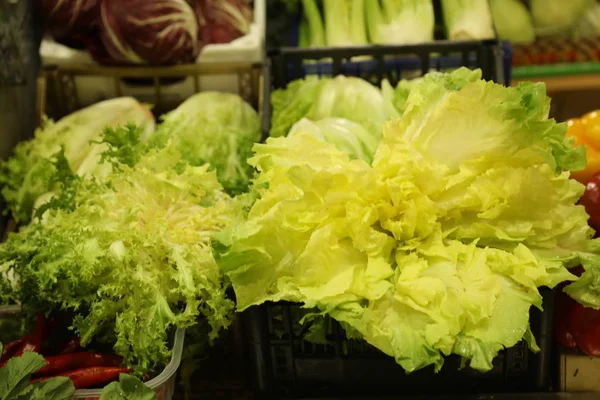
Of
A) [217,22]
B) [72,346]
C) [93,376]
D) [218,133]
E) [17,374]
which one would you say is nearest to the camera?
[17,374]

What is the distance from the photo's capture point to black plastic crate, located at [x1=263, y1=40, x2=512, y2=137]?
196cm

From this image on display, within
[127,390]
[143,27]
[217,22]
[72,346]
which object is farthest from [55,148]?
[127,390]

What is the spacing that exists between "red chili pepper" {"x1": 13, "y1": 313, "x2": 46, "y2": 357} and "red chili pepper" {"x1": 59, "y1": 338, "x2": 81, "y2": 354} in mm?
45

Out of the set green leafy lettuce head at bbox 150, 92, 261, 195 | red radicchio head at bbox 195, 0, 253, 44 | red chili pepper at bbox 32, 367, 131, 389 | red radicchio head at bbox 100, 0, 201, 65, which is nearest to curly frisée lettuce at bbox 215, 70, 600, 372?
red chili pepper at bbox 32, 367, 131, 389

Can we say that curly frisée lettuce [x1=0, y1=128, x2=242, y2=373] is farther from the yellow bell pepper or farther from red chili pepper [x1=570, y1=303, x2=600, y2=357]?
the yellow bell pepper

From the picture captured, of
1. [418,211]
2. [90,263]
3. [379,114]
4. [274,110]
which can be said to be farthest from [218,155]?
[418,211]

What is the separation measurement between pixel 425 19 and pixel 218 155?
936mm

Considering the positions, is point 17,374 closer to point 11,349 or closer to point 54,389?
point 54,389

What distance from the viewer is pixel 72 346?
4.27 ft

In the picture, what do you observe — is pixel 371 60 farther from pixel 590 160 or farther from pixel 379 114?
pixel 590 160

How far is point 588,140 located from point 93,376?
1.18 metres

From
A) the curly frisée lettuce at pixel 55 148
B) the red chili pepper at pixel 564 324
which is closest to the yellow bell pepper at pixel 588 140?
the red chili pepper at pixel 564 324

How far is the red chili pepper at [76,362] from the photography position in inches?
48.1

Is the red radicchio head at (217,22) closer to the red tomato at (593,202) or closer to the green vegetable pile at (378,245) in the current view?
the green vegetable pile at (378,245)
